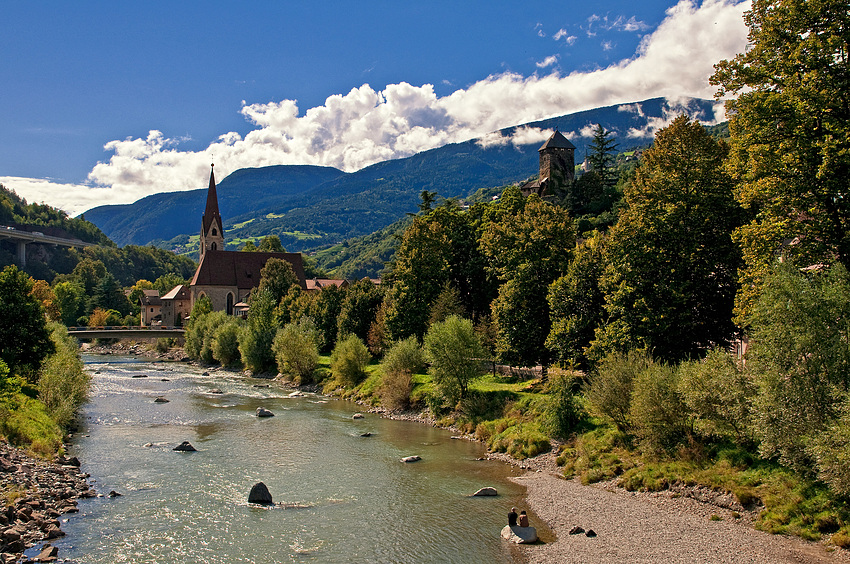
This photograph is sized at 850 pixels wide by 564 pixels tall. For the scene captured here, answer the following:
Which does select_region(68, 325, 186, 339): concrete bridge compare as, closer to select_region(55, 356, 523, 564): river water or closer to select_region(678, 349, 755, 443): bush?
select_region(55, 356, 523, 564): river water

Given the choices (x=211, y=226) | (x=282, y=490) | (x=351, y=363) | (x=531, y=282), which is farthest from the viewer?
(x=211, y=226)

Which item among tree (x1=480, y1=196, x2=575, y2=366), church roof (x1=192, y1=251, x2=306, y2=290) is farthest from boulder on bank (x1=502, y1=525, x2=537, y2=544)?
church roof (x1=192, y1=251, x2=306, y2=290)

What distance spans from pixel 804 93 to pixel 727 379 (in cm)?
1147

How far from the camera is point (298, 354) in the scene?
63500 mm

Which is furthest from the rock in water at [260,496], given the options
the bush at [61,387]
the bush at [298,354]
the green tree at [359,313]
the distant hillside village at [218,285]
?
the distant hillside village at [218,285]

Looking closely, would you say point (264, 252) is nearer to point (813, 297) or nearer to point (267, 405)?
point (267, 405)

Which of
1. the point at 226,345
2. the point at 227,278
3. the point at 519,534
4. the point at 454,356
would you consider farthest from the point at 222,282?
the point at 519,534

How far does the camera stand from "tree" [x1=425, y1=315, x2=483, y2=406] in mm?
41938

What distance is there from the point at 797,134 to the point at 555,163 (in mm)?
84209

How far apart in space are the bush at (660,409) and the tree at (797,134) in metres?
4.60

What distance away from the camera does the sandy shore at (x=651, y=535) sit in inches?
776

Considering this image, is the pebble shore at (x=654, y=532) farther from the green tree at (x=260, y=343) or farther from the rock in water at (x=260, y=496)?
the green tree at (x=260, y=343)

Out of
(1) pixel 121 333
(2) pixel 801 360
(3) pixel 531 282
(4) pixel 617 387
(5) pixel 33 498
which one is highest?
(3) pixel 531 282

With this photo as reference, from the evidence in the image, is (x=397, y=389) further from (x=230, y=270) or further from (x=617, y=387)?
(x=230, y=270)
